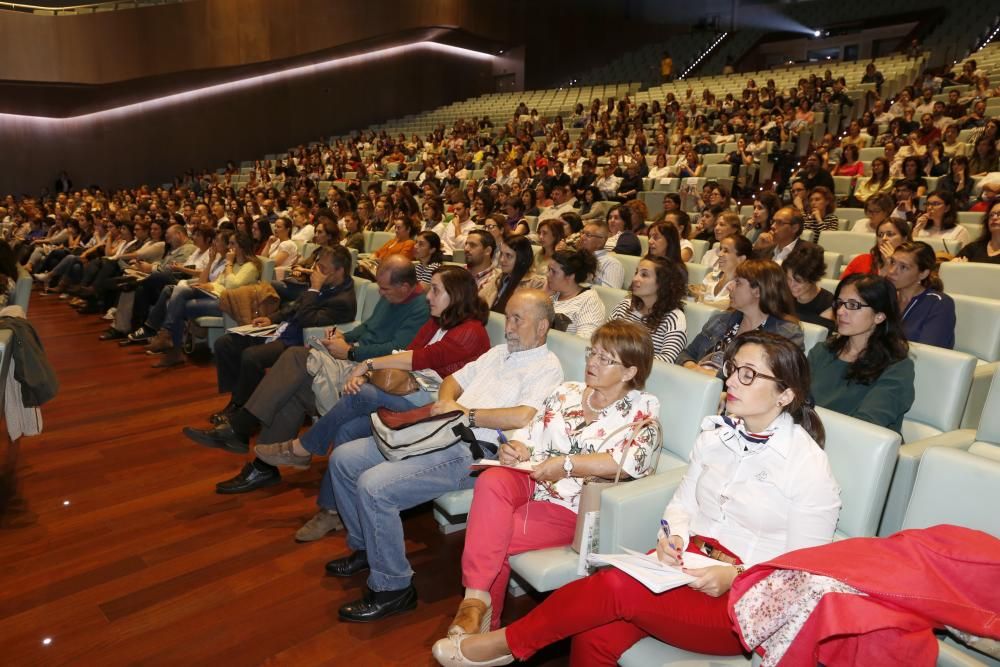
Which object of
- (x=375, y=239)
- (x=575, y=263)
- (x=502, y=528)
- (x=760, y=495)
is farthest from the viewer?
(x=375, y=239)

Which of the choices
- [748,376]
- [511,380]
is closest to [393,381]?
[511,380]

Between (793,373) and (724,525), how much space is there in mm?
384

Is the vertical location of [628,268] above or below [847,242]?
below

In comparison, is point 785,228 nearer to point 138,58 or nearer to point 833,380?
point 833,380

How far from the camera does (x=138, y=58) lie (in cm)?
1223

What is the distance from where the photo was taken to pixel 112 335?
5.49 meters

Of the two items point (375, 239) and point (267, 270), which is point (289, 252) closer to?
point (267, 270)

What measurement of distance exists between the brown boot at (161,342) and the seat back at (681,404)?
3.95 meters

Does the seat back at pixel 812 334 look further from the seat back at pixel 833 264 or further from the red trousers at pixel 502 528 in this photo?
the seat back at pixel 833 264

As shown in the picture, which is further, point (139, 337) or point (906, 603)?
point (139, 337)

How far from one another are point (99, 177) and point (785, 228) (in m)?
15.4

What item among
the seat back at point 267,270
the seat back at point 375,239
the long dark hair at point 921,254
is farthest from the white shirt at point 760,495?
the seat back at point 375,239

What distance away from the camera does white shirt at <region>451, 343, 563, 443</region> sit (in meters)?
2.23

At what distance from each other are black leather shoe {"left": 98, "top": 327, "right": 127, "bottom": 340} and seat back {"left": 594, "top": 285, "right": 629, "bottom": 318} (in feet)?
13.3
